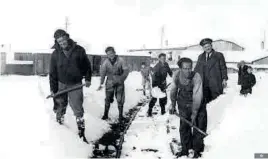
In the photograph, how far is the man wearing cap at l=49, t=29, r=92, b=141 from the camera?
6.90 m

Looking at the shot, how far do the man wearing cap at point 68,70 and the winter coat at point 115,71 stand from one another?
2.47 m

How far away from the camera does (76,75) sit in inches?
276

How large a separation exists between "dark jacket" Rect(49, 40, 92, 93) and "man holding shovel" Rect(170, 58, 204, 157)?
1807mm

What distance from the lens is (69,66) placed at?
6.93 m

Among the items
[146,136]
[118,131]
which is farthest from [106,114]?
[146,136]

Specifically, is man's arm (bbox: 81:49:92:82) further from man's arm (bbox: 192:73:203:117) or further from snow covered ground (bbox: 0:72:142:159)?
man's arm (bbox: 192:73:203:117)

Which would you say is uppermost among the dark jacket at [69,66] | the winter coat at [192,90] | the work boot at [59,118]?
the dark jacket at [69,66]

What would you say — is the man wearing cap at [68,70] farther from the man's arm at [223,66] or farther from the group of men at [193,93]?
the man's arm at [223,66]

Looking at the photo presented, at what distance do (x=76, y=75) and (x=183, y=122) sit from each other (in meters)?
2.16

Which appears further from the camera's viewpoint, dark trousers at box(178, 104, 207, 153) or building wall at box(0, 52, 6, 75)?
building wall at box(0, 52, 6, 75)

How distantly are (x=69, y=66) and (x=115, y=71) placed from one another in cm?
283

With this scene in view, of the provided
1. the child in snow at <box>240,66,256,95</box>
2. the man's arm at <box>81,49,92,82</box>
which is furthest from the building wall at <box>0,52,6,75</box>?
the man's arm at <box>81,49,92,82</box>

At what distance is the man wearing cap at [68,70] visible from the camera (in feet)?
22.6

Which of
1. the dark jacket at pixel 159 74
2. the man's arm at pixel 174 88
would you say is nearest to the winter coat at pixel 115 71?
the dark jacket at pixel 159 74
